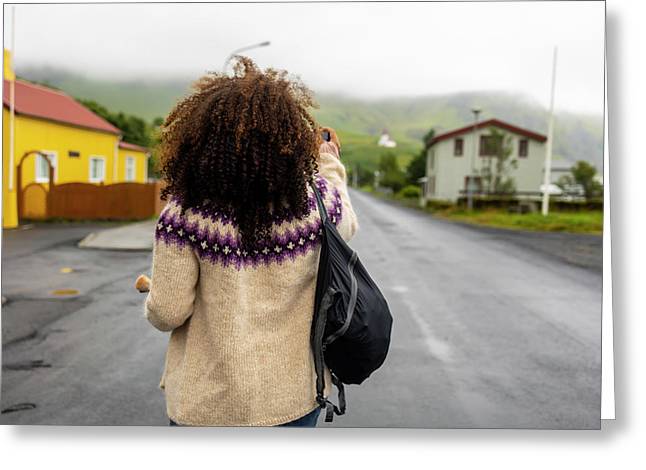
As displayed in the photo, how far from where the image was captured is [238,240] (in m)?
1.25

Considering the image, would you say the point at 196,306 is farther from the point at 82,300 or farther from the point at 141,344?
the point at 82,300

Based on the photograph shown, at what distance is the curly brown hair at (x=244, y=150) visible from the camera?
3.96 feet

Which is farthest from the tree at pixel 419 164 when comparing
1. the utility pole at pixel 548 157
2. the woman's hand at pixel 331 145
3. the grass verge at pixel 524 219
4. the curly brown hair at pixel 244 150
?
Result: the curly brown hair at pixel 244 150

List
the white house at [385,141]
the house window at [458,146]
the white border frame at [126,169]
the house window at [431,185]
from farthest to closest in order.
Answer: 1. the house window at [431,185]
2. the house window at [458,146]
3. the white border frame at [126,169]
4. the white house at [385,141]

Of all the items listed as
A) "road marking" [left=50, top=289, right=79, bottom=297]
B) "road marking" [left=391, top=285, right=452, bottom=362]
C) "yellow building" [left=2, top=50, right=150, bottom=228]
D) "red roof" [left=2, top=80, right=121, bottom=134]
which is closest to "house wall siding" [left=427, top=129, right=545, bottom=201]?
"road marking" [left=391, top=285, right=452, bottom=362]

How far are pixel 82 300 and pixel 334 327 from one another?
97.2 inches

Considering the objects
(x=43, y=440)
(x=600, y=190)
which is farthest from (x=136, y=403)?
(x=600, y=190)

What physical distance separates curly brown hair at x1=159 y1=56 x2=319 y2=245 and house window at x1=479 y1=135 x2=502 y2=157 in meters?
1.82

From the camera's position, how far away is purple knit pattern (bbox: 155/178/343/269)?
4.01 feet

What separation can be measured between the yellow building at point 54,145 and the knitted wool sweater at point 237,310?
141cm

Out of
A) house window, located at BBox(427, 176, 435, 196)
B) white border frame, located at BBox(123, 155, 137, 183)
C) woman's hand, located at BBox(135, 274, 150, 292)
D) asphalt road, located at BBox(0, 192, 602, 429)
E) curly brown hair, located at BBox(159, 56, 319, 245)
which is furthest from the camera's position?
house window, located at BBox(427, 176, 435, 196)

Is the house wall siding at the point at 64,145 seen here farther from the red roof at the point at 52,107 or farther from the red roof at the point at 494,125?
the red roof at the point at 494,125

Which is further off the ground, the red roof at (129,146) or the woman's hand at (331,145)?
the red roof at (129,146)

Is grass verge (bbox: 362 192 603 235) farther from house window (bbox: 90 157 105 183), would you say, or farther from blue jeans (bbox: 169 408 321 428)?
blue jeans (bbox: 169 408 321 428)
